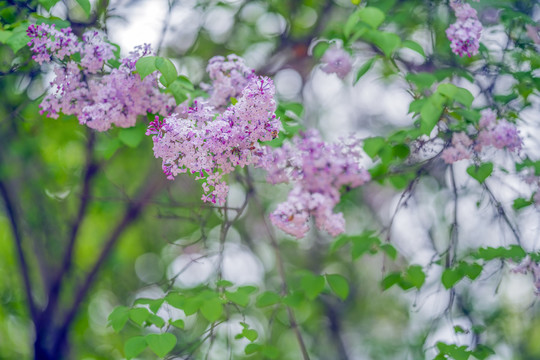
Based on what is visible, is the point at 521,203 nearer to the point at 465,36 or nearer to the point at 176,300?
the point at 465,36

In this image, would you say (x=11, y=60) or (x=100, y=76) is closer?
(x=100, y=76)

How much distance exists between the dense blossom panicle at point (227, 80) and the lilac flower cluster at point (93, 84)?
0.29m

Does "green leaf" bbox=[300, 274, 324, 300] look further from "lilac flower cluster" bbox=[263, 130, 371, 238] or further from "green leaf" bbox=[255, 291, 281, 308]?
"lilac flower cluster" bbox=[263, 130, 371, 238]

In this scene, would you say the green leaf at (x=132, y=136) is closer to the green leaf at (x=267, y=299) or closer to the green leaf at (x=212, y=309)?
the green leaf at (x=212, y=309)

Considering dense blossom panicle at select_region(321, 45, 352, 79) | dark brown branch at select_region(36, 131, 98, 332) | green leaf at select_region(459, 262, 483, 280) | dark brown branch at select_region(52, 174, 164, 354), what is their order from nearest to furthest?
green leaf at select_region(459, 262, 483, 280) → dense blossom panicle at select_region(321, 45, 352, 79) → dark brown branch at select_region(36, 131, 98, 332) → dark brown branch at select_region(52, 174, 164, 354)

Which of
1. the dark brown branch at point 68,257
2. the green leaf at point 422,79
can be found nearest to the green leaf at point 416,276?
the green leaf at point 422,79

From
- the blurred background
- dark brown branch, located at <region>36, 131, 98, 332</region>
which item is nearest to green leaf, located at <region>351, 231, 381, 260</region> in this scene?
the blurred background

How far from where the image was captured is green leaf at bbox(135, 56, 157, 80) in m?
2.67

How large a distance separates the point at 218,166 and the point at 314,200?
668 millimetres

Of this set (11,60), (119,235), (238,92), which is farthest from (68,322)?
(238,92)

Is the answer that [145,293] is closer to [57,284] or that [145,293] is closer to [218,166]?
[57,284]

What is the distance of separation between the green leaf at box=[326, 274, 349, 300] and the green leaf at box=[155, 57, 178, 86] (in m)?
1.47

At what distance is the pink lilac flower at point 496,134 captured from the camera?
332cm

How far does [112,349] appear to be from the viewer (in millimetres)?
8547
